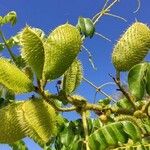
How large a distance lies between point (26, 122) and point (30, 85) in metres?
0.20

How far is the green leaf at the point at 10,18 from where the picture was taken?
4.65m

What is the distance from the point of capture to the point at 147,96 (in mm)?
2959

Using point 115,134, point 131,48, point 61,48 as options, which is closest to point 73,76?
point 61,48

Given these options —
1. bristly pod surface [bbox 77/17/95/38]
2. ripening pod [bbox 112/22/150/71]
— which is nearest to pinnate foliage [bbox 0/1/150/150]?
ripening pod [bbox 112/22/150/71]

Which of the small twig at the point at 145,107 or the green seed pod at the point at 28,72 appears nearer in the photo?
the small twig at the point at 145,107

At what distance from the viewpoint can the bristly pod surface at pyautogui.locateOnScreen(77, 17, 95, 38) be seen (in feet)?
14.0

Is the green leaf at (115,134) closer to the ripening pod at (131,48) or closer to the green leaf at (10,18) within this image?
the ripening pod at (131,48)

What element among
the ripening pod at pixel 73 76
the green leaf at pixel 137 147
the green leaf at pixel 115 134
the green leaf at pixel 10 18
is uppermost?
the green leaf at pixel 10 18

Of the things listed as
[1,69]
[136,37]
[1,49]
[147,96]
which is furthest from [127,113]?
[1,49]

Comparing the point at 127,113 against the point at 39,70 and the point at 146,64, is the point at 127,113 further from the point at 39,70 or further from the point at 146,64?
the point at 39,70

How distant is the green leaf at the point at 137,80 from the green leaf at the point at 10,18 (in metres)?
1.89

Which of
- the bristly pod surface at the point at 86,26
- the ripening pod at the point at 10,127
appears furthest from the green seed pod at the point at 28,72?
the bristly pod surface at the point at 86,26

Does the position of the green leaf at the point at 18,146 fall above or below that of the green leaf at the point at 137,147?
above

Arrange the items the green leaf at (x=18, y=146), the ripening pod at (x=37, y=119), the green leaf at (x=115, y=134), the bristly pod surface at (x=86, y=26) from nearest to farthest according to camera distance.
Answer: the green leaf at (x=115, y=134) < the ripening pod at (x=37, y=119) < the bristly pod surface at (x=86, y=26) < the green leaf at (x=18, y=146)
